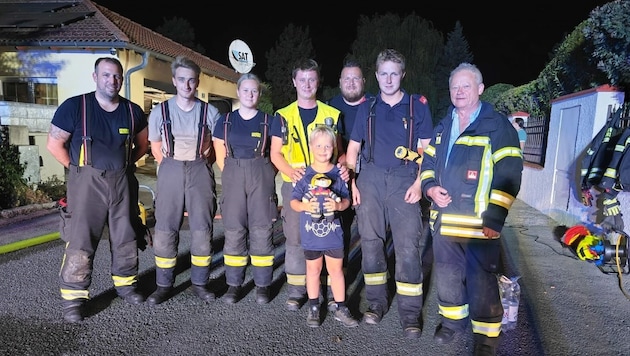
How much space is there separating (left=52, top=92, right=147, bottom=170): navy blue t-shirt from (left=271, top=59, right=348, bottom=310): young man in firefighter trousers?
1.24 m

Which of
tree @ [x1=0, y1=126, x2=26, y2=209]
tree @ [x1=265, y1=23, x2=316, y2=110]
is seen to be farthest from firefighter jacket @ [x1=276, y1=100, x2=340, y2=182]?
tree @ [x1=265, y1=23, x2=316, y2=110]

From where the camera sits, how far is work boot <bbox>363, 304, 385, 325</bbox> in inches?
131

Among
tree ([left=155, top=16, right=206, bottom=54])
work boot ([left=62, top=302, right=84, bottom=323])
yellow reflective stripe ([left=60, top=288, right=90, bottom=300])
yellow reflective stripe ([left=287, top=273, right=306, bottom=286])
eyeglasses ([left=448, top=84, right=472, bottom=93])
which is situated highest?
tree ([left=155, top=16, right=206, bottom=54])

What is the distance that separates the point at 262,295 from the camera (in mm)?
3697

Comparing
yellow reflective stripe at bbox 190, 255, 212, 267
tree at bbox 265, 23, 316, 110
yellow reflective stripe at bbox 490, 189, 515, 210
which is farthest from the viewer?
tree at bbox 265, 23, 316, 110

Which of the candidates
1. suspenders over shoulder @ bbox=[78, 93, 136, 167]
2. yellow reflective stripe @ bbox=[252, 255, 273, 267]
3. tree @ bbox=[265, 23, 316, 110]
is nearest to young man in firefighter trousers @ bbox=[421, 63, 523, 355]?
yellow reflective stripe @ bbox=[252, 255, 273, 267]

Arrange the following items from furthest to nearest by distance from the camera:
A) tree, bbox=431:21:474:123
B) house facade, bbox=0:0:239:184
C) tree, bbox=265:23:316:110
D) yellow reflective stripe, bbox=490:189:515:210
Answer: tree, bbox=265:23:316:110
tree, bbox=431:21:474:123
house facade, bbox=0:0:239:184
yellow reflective stripe, bbox=490:189:515:210

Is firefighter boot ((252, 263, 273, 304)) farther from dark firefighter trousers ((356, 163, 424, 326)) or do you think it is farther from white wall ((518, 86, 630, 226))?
white wall ((518, 86, 630, 226))

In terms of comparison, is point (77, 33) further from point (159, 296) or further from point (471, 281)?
point (471, 281)

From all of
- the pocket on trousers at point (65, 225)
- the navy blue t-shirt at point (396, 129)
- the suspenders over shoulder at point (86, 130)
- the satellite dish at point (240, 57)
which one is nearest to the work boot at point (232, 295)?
the pocket on trousers at point (65, 225)

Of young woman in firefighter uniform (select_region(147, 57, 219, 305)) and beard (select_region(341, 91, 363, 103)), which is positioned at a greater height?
beard (select_region(341, 91, 363, 103))

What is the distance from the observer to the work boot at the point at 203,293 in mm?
3717

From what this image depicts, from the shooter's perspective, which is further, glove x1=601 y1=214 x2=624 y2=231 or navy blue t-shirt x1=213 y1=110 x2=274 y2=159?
glove x1=601 y1=214 x2=624 y2=231

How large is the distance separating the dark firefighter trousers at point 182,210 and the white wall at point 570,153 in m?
4.96
